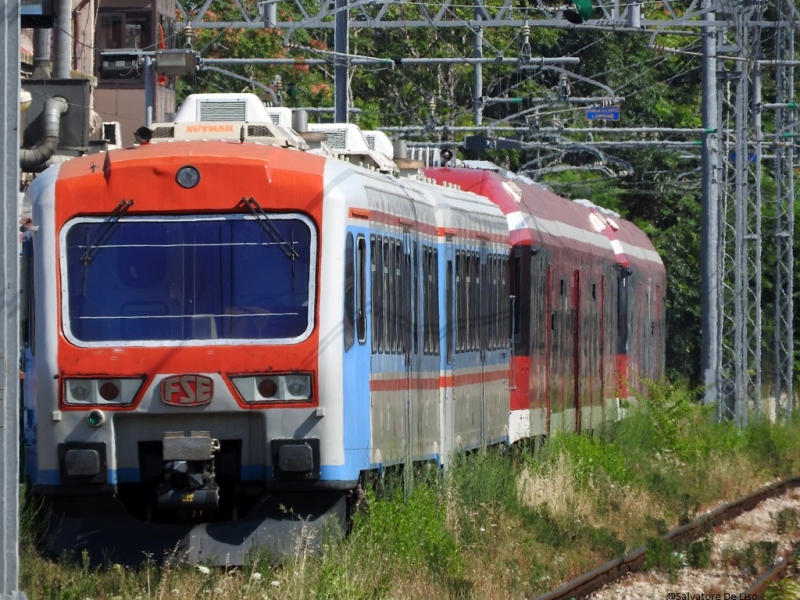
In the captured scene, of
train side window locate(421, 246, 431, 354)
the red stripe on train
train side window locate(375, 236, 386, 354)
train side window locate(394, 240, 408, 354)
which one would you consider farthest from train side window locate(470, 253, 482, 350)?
train side window locate(375, 236, 386, 354)

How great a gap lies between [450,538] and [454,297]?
302 cm

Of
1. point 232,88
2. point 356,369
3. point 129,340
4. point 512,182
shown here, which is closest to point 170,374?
point 129,340

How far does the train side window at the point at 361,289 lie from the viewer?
1131 cm

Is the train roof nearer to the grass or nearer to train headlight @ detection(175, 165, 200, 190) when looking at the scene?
the grass

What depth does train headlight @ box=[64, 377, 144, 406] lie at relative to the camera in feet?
35.5

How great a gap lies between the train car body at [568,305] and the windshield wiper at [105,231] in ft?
22.7

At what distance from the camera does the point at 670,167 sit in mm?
45406

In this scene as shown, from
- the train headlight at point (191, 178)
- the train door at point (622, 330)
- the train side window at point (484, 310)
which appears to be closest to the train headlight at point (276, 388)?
the train headlight at point (191, 178)

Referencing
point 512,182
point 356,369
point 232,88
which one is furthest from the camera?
point 232,88

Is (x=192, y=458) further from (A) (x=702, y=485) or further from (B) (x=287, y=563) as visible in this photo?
(A) (x=702, y=485)

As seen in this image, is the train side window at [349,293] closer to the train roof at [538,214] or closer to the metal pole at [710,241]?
the train roof at [538,214]

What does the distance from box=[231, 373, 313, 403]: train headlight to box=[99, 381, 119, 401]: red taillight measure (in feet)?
2.51

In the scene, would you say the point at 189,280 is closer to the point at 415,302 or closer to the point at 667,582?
the point at 415,302

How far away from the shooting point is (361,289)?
11.4m
